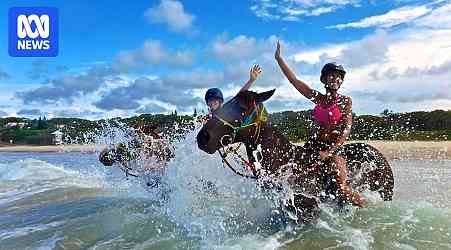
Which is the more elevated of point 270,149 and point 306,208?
point 270,149

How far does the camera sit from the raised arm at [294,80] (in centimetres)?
628

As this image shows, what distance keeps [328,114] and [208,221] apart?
6.30 ft

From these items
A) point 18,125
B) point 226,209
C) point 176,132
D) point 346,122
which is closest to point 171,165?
point 226,209

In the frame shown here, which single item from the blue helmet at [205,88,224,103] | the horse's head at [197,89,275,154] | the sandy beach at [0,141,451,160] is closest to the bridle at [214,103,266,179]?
the horse's head at [197,89,275,154]

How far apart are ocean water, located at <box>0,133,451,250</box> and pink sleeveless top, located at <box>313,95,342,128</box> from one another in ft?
3.22

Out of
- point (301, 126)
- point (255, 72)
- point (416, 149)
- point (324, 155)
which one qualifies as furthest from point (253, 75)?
point (416, 149)

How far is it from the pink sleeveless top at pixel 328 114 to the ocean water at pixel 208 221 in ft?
3.22

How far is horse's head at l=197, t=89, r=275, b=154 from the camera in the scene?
5.30 metres

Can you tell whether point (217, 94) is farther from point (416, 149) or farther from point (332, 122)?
point (416, 149)

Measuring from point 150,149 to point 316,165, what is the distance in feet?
15.3

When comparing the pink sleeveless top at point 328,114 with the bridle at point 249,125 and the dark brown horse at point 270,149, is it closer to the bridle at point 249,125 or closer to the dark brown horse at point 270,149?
the dark brown horse at point 270,149

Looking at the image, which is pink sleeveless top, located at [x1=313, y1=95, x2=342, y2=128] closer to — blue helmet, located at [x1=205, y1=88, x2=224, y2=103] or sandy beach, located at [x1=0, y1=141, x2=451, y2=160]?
blue helmet, located at [x1=205, y1=88, x2=224, y2=103]

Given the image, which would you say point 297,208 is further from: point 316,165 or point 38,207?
point 38,207

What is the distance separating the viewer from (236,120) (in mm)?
5492
